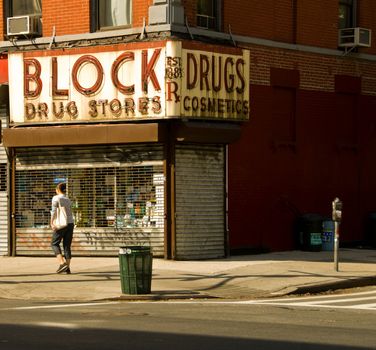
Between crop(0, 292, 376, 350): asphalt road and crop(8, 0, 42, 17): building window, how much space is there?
1026 centimetres

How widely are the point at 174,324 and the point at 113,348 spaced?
7.32 ft

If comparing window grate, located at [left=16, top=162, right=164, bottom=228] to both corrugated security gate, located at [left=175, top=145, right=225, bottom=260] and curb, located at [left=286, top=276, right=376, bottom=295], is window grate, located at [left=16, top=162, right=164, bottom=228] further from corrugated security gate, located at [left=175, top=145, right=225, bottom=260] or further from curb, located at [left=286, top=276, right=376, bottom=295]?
curb, located at [left=286, top=276, right=376, bottom=295]

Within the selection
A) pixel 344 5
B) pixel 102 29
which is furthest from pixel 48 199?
pixel 344 5

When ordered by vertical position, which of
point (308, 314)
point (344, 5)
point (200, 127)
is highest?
point (344, 5)

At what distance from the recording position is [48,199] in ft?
77.8

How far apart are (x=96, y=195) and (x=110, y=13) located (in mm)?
4256

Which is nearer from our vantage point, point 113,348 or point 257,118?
point 113,348

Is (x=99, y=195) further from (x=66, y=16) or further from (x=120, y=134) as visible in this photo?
(x=66, y=16)

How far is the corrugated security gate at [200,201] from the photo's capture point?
22391 mm

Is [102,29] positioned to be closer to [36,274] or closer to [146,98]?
[146,98]

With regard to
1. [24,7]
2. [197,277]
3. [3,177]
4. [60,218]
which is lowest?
[197,277]

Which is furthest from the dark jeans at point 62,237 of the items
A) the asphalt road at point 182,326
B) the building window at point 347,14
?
the building window at point 347,14

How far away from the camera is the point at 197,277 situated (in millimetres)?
19578

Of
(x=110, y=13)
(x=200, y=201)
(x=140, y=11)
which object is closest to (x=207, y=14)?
(x=140, y=11)
